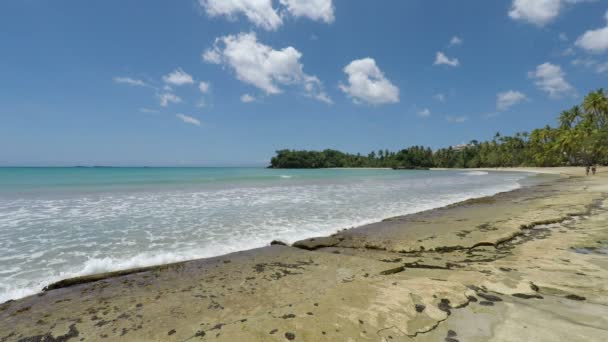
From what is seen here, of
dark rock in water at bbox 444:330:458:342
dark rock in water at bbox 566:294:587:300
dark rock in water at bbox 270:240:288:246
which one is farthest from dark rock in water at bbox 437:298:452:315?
dark rock in water at bbox 270:240:288:246

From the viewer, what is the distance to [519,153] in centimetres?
8556

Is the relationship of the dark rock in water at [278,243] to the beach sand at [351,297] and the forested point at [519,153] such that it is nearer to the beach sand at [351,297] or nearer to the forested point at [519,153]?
the beach sand at [351,297]

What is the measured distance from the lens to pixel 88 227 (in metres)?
8.70

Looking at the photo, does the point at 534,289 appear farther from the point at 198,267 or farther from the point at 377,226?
the point at 198,267

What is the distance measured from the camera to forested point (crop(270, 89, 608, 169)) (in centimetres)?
5189

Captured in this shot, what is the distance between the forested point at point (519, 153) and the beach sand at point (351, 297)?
54642mm

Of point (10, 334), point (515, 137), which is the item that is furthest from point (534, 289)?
point (515, 137)

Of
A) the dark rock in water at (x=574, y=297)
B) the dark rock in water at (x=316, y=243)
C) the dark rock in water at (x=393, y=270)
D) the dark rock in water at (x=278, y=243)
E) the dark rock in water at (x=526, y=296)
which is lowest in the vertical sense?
the dark rock in water at (x=278, y=243)

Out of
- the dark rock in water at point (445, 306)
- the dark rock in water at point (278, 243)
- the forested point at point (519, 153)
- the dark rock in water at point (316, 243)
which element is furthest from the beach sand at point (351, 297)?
the forested point at point (519, 153)

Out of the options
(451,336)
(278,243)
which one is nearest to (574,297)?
(451,336)

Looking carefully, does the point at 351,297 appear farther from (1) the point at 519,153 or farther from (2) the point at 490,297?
(1) the point at 519,153

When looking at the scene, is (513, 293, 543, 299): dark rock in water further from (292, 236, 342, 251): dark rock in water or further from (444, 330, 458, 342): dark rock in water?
(292, 236, 342, 251): dark rock in water

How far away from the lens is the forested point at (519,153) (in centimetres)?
5189

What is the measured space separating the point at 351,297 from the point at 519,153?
10860cm
